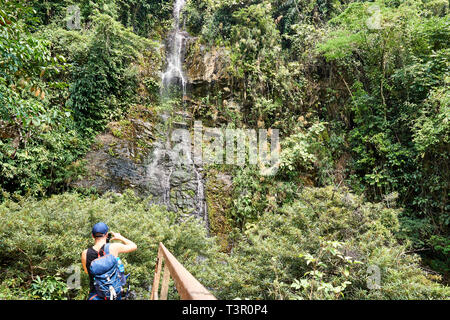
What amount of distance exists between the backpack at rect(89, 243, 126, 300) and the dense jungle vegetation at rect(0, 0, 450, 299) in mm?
1587

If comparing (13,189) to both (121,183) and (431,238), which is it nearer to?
(121,183)

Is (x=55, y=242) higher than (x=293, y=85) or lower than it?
lower

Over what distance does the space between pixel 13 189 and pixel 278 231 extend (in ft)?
24.2

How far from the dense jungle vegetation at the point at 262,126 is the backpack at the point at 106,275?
1.59m

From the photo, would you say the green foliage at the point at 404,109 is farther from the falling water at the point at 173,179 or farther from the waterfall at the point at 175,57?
the waterfall at the point at 175,57

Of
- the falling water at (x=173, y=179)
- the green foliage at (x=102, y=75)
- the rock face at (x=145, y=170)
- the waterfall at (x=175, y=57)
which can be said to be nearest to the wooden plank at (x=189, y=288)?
the falling water at (x=173, y=179)

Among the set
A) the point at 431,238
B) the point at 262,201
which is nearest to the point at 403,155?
the point at 431,238

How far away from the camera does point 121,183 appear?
8.55 metres

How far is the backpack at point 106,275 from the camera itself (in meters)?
2.59

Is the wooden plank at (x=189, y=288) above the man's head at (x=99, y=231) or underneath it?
above

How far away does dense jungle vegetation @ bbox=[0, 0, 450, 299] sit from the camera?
373 cm

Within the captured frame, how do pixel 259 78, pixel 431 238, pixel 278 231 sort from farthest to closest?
pixel 259 78 → pixel 431 238 → pixel 278 231

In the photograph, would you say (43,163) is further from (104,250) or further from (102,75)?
(104,250)
